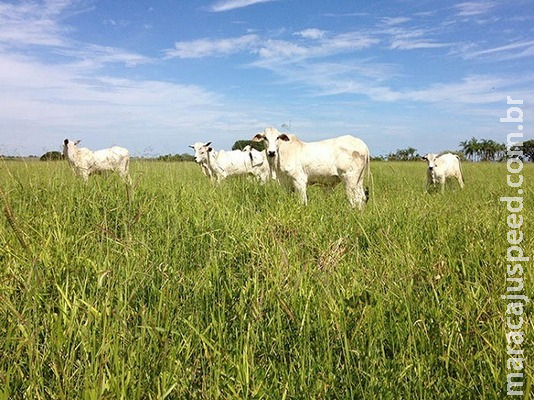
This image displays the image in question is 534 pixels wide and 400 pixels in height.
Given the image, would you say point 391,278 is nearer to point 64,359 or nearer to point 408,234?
point 408,234

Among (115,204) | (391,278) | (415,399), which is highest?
(115,204)

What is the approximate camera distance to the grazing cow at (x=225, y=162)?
14637mm

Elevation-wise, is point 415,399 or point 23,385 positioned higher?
point 23,385

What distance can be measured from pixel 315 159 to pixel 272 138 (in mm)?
1015

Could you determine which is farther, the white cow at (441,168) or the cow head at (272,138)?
the white cow at (441,168)

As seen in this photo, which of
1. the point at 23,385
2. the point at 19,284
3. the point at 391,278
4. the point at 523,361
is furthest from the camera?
the point at 391,278

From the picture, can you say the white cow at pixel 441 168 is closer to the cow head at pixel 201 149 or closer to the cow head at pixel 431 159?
the cow head at pixel 431 159

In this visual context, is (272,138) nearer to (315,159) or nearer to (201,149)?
(315,159)

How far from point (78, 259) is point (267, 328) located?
1.37m

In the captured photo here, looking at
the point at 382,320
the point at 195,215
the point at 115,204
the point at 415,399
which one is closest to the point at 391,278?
the point at 382,320

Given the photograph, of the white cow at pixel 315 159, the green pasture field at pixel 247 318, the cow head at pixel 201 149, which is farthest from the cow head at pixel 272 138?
the cow head at pixel 201 149

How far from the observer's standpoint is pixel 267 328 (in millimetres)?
2064

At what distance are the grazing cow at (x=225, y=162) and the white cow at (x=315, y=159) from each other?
16.6 ft

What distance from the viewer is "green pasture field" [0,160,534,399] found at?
1632 millimetres
